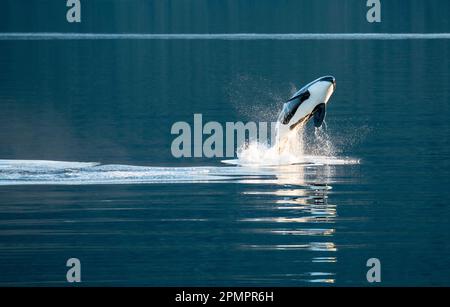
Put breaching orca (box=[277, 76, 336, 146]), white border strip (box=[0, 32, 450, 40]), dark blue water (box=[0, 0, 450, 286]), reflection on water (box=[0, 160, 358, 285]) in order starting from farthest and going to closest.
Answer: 1. white border strip (box=[0, 32, 450, 40])
2. breaching orca (box=[277, 76, 336, 146])
3. dark blue water (box=[0, 0, 450, 286])
4. reflection on water (box=[0, 160, 358, 285])

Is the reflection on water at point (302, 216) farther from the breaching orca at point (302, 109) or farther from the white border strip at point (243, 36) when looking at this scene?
the white border strip at point (243, 36)

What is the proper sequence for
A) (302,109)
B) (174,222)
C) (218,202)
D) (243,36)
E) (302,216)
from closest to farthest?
(174,222) < (302,216) < (218,202) < (302,109) < (243,36)

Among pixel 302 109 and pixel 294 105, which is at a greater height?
pixel 294 105

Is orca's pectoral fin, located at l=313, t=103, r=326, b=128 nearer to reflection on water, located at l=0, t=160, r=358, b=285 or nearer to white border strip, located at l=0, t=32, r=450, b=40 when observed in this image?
reflection on water, located at l=0, t=160, r=358, b=285

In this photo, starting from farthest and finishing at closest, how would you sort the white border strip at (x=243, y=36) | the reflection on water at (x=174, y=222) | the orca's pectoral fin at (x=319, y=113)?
the white border strip at (x=243, y=36) → the orca's pectoral fin at (x=319, y=113) → the reflection on water at (x=174, y=222)

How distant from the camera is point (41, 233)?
3391 centimetres

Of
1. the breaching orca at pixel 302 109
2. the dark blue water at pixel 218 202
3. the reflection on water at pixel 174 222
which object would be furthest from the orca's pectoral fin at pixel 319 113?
the reflection on water at pixel 174 222

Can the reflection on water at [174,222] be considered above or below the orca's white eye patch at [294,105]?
below

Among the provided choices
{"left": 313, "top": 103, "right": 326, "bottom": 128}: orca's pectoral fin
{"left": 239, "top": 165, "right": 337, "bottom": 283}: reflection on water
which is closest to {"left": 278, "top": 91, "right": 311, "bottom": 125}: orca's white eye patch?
{"left": 313, "top": 103, "right": 326, "bottom": 128}: orca's pectoral fin

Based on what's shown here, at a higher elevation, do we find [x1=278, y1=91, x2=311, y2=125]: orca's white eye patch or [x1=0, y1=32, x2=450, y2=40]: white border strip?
[x1=0, y1=32, x2=450, y2=40]: white border strip

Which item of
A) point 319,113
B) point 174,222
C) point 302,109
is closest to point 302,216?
point 174,222

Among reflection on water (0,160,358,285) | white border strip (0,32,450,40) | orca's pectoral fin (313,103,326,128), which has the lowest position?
reflection on water (0,160,358,285)

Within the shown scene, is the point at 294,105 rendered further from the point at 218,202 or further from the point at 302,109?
the point at 218,202
